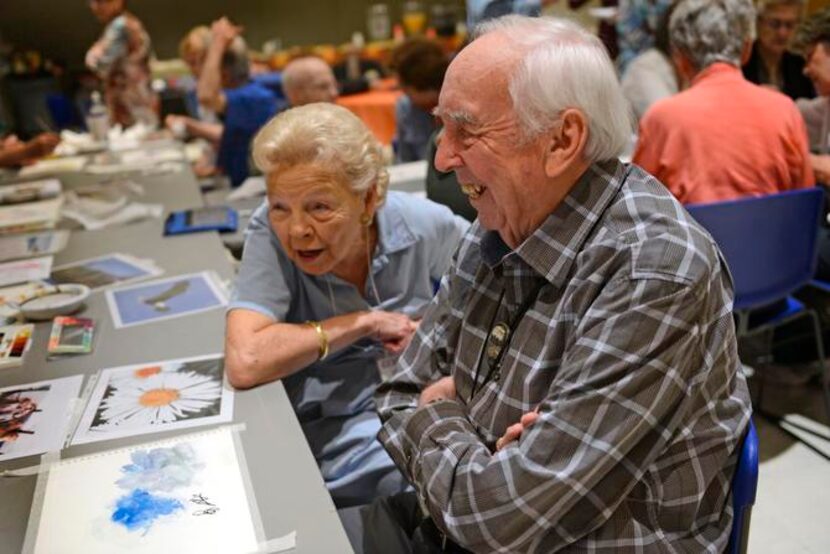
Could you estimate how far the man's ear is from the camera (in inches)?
42.3

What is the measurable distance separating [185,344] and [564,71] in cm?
109

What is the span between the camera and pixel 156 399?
148 cm

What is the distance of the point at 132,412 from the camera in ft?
4.73

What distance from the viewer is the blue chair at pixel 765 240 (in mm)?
2105

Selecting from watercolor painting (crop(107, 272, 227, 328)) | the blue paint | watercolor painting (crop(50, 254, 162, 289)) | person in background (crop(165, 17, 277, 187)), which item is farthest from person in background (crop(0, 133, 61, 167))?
the blue paint

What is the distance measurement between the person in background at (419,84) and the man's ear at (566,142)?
2.37m

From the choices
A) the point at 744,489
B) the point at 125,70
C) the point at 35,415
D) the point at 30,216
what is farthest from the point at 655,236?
the point at 125,70

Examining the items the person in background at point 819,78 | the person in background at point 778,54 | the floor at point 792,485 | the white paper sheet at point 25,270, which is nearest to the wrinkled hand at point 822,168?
the person in background at point 819,78

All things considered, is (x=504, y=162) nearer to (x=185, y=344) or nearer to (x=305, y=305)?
(x=305, y=305)

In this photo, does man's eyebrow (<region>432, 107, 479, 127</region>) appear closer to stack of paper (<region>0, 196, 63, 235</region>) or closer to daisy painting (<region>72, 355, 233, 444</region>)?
daisy painting (<region>72, 355, 233, 444</region>)

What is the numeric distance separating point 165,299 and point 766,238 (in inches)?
66.3

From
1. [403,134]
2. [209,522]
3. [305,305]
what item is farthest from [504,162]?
[403,134]

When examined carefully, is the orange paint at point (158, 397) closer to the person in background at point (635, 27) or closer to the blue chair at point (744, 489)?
the blue chair at point (744, 489)
